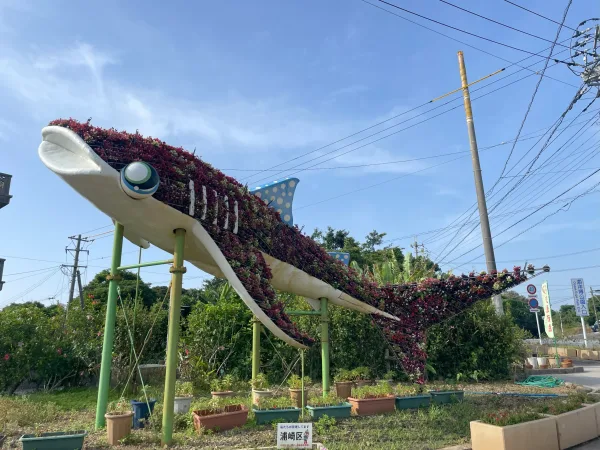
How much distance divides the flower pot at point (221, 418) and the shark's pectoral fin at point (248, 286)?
1.41 m

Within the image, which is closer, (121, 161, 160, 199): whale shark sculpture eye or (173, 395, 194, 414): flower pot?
(121, 161, 160, 199): whale shark sculpture eye

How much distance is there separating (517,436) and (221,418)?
3877mm

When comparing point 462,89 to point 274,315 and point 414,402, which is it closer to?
point 414,402

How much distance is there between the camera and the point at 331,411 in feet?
22.8

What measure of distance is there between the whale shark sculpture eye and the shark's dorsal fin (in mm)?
2651

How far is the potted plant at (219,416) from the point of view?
5961mm

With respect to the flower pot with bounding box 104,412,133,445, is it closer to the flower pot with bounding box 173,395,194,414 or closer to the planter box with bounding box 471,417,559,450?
the flower pot with bounding box 173,395,194,414

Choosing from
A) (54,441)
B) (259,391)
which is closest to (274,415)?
(259,391)

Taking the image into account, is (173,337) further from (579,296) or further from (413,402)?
(579,296)

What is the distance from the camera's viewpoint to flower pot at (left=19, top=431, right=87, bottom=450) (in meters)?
4.68

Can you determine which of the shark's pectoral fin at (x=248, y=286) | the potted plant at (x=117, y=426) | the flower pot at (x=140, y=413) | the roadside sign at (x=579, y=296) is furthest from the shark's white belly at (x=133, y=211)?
the roadside sign at (x=579, y=296)

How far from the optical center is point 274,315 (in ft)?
19.9

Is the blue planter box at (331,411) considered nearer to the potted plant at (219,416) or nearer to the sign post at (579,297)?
the potted plant at (219,416)

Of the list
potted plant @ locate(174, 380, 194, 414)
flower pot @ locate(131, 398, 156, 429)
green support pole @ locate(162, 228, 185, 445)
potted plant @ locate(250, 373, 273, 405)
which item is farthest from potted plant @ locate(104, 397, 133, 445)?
potted plant @ locate(250, 373, 273, 405)
